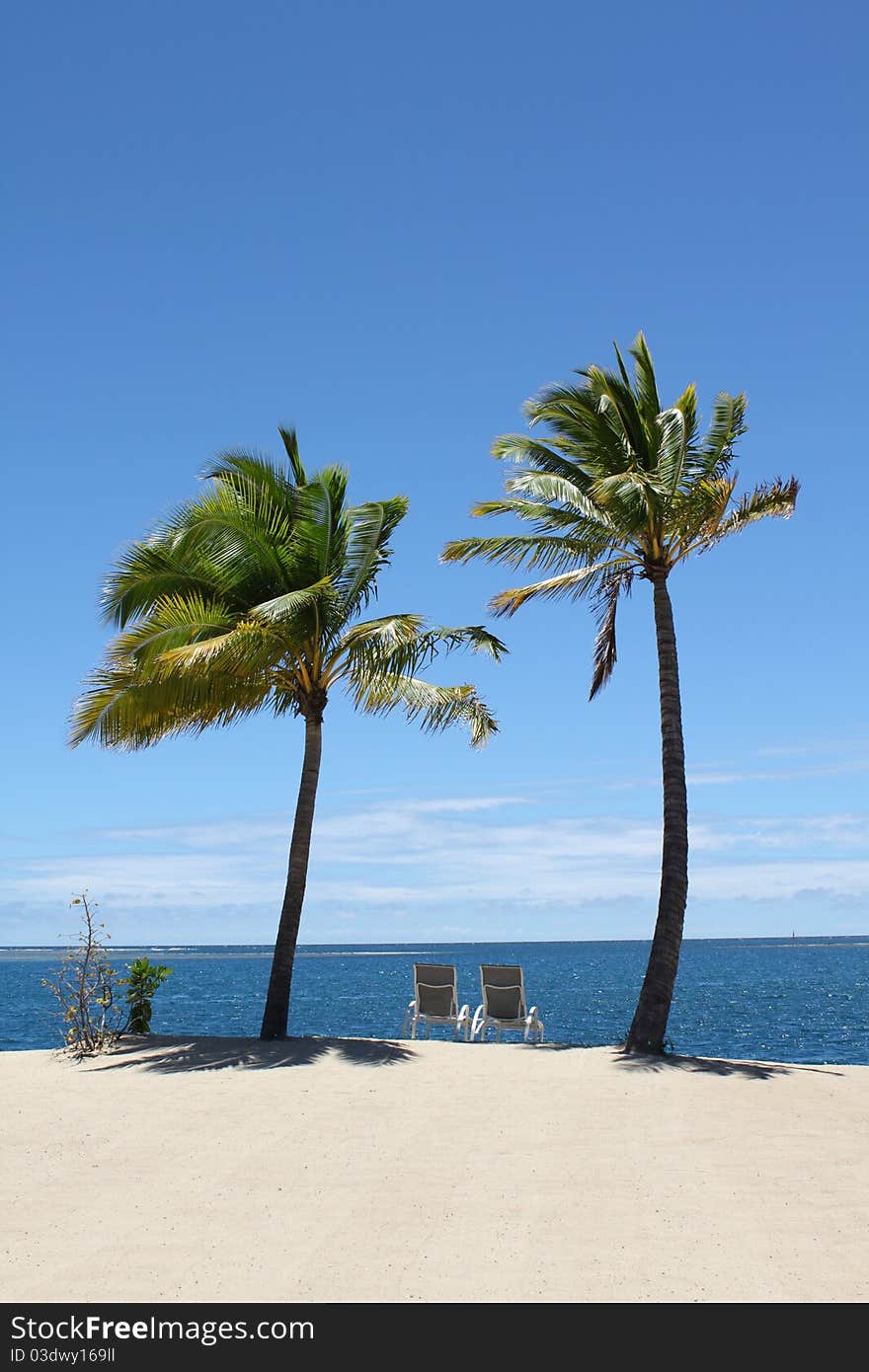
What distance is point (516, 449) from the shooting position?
48.2 ft

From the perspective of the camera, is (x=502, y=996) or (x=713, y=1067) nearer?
(x=713, y=1067)

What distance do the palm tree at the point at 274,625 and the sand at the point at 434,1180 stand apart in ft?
13.5

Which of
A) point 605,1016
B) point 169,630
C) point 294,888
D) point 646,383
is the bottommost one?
point 605,1016

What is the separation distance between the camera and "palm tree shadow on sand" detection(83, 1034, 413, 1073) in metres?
11.7

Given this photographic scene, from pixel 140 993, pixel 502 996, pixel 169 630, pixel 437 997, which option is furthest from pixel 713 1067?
pixel 169 630

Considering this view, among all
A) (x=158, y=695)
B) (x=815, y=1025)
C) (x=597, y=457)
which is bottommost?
(x=815, y=1025)

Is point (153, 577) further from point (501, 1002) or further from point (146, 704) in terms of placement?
point (501, 1002)

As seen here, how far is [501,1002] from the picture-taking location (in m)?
14.9

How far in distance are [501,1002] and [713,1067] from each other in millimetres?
4024

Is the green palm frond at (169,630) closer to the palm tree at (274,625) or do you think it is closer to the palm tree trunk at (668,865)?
the palm tree at (274,625)

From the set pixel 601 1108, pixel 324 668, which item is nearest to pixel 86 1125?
pixel 601 1108
